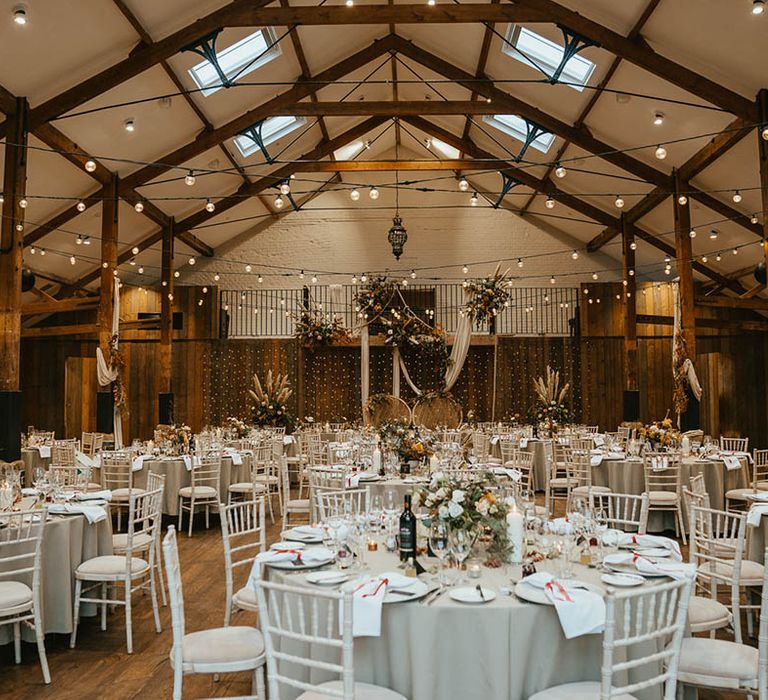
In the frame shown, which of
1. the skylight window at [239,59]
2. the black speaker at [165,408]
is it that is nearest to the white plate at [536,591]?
the skylight window at [239,59]

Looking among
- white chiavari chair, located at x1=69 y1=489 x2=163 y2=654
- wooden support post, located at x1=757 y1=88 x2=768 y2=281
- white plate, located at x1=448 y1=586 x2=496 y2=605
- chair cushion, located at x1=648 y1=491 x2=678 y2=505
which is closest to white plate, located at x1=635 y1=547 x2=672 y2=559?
white plate, located at x1=448 y1=586 x2=496 y2=605

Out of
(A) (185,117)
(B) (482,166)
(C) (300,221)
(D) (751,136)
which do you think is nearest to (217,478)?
(A) (185,117)

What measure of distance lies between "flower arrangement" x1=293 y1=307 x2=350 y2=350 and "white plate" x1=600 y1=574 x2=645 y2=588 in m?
12.8

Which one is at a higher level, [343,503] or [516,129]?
[516,129]

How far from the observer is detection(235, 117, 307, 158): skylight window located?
46.4ft

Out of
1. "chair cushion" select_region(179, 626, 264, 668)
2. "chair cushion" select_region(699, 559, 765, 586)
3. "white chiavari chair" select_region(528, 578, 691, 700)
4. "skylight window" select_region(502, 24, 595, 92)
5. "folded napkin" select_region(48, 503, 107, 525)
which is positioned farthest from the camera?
"skylight window" select_region(502, 24, 595, 92)

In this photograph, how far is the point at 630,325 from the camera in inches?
614

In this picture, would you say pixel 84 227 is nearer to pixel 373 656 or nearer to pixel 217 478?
pixel 217 478

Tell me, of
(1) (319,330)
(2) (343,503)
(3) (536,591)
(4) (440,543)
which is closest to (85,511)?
(2) (343,503)

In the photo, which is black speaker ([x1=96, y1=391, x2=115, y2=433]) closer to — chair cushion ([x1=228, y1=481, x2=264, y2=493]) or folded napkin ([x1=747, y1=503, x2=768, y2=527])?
chair cushion ([x1=228, y1=481, x2=264, y2=493])

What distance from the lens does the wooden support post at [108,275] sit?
1252 cm

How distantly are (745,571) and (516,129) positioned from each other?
442 inches

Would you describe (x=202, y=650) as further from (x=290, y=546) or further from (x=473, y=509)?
(x=473, y=509)

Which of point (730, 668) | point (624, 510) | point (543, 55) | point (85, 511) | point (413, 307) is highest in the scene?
point (543, 55)
